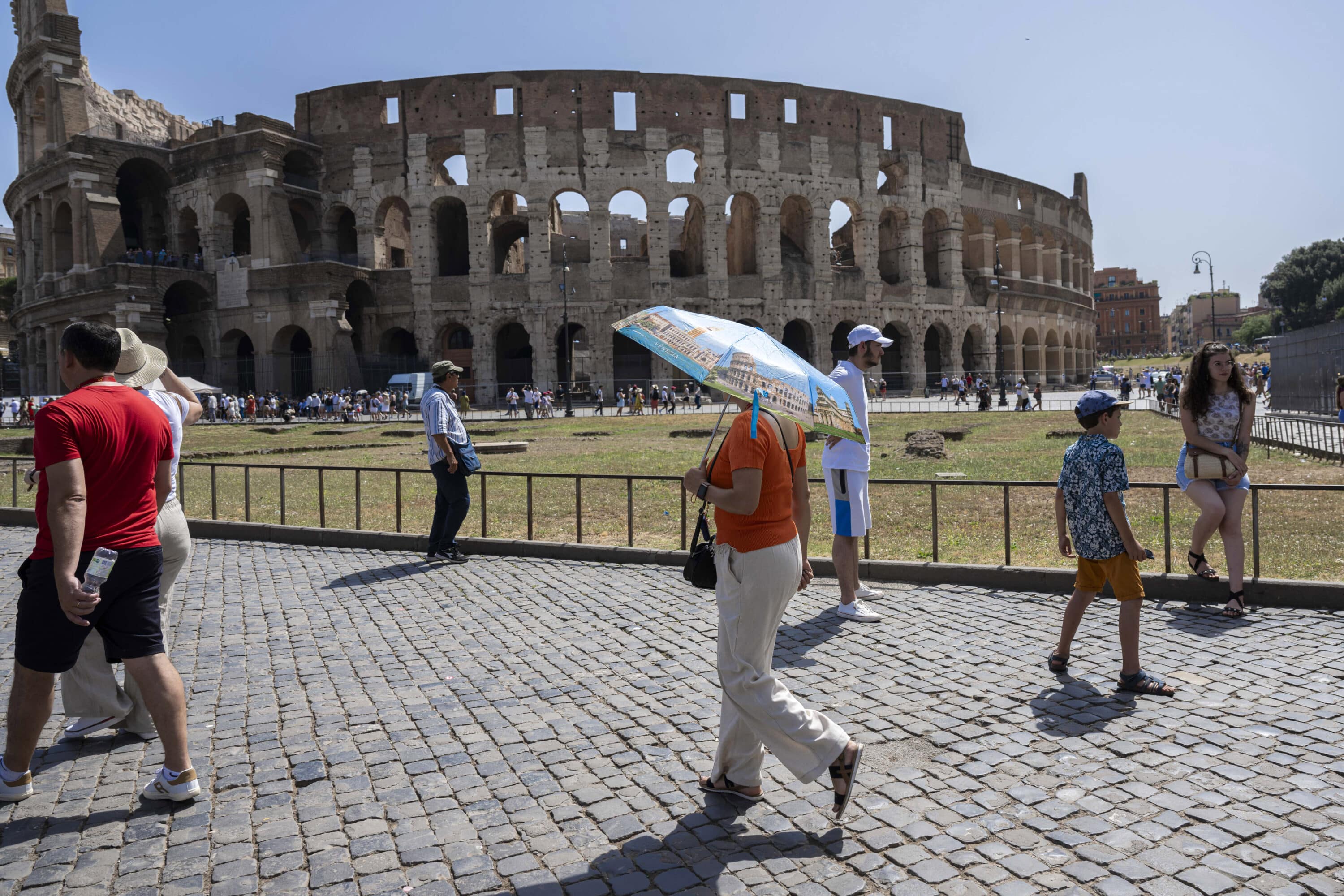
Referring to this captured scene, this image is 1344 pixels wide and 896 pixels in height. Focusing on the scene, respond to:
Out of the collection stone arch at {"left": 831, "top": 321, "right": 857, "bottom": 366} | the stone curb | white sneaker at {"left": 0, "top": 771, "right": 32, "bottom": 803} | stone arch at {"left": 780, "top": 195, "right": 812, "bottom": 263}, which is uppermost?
stone arch at {"left": 780, "top": 195, "right": 812, "bottom": 263}

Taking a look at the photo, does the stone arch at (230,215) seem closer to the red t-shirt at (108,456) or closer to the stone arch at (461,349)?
the stone arch at (461,349)

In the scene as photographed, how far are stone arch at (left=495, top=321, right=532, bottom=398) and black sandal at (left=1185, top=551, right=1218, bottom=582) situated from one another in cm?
3623

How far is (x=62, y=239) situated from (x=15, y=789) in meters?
47.4

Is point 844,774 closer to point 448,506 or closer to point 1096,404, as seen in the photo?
point 1096,404

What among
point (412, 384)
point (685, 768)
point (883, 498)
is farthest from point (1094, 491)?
point (412, 384)

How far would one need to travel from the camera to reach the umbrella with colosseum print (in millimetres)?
2871

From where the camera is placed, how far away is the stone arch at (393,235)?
40688 millimetres

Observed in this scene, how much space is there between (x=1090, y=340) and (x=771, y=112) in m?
30.9

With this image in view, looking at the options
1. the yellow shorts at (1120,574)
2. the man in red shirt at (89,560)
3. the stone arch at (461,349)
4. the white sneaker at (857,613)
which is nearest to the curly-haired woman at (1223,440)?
the yellow shorts at (1120,574)

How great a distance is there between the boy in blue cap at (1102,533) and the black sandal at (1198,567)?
1.65 m

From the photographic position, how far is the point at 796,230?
147 feet

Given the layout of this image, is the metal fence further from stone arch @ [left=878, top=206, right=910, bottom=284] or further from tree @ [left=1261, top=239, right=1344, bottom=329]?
tree @ [left=1261, top=239, right=1344, bottom=329]

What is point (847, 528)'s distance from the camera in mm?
5570

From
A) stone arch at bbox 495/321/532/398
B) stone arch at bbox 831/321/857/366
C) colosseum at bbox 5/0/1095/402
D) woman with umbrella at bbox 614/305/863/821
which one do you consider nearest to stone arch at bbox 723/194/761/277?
colosseum at bbox 5/0/1095/402
